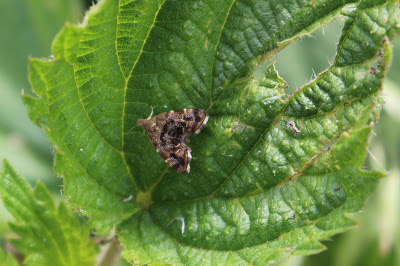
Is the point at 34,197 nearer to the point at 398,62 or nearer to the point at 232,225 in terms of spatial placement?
the point at 232,225

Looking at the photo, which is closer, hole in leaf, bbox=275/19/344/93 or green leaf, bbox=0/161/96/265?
green leaf, bbox=0/161/96/265

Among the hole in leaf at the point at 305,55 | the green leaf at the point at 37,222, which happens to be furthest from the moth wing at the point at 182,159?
the hole in leaf at the point at 305,55

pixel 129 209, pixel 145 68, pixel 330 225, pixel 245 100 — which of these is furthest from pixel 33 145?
pixel 330 225

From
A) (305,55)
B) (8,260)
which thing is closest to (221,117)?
(8,260)

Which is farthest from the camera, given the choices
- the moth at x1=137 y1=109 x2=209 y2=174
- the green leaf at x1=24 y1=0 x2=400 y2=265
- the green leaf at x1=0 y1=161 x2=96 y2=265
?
the moth at x1=137 y1=109 x2=209 y2=174

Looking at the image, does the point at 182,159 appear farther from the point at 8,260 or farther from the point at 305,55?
the point at 305,55

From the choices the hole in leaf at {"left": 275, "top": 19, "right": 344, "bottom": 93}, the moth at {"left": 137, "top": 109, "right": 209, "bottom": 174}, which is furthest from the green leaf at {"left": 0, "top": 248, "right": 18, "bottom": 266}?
the hole in leaf at {"left": 275, "top": 19, "right": 344, "bottom": 93}

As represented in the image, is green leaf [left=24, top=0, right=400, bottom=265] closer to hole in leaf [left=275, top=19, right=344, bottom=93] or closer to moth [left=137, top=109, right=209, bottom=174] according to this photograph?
moth [left=137, top=109, right=209, bottom=174]
